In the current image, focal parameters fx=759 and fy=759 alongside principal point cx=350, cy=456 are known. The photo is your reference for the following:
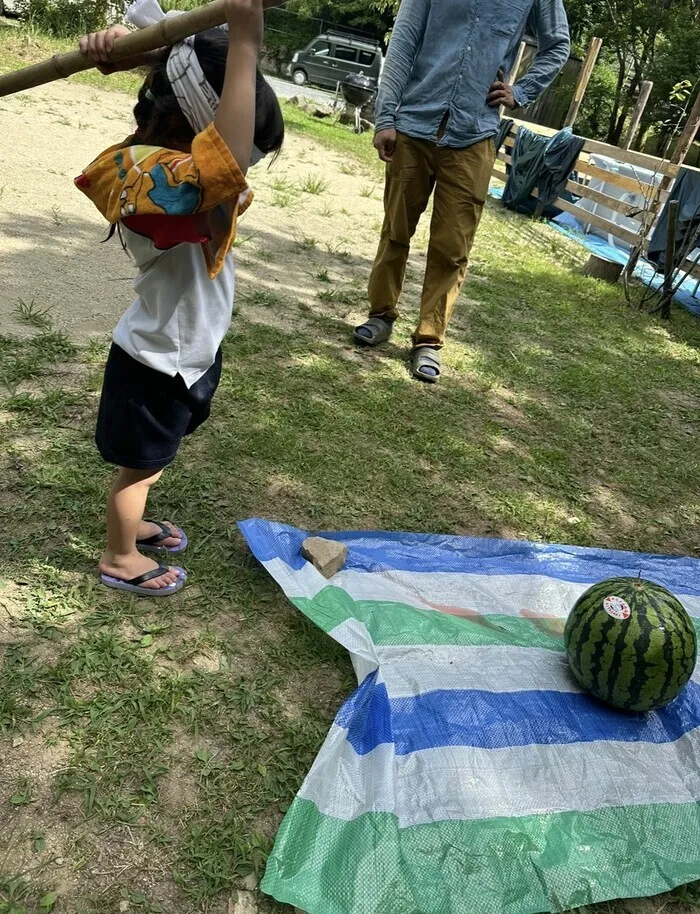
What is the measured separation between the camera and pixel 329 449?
11.0 feet

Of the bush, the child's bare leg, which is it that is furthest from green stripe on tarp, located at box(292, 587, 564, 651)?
the bush

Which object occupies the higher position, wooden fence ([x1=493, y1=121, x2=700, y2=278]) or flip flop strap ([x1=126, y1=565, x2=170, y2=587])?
wooden fence ([x1=493, y1=121, x2=700, y2=278])

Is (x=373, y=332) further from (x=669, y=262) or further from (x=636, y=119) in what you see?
(x=636, y=119)

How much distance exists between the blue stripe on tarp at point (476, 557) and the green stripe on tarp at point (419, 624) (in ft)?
0.70

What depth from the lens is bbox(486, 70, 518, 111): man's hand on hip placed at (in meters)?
3.91

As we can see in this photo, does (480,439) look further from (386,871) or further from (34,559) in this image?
(386,871)

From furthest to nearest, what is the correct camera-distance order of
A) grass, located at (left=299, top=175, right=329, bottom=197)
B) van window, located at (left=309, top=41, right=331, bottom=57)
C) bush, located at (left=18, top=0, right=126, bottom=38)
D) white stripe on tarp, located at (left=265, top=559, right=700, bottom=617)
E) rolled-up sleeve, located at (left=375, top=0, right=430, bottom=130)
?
van window, located at (left=309, top=41, right=331, bottom=57)
bush, located at (left=18, top=0, right=126, bottom=38)
grass, located at (left=299, top=175, right=329, bottom=197)
rolled-up sleeve, located at (left=375, top=0, right=430, bottom=130)
white stripe on tarp, located at (left=265, top=559, right=700, bottom=617)

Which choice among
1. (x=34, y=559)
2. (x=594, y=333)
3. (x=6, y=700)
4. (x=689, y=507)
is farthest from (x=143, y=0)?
(x=594, y=333)

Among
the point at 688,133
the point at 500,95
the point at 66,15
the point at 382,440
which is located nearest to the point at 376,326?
the point at 382,440

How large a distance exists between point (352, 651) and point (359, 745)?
286 millimetres

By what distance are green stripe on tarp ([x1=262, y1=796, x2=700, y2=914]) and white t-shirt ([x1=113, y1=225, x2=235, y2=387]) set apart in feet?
3.67

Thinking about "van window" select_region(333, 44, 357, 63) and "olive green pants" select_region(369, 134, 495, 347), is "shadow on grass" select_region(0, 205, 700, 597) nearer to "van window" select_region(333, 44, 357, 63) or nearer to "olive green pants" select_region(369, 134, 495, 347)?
"olive green pants" select_region(369, 134, 495, 347)

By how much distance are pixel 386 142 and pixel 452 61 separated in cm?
51

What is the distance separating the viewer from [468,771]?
1863 millimetres
